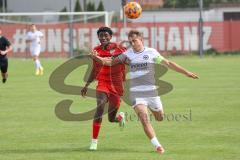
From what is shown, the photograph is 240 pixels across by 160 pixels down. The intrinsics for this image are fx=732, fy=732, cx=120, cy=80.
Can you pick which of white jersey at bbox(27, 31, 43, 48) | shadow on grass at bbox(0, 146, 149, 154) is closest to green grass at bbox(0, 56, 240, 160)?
shadow on grass at bbox(0, 146, 149, 154)

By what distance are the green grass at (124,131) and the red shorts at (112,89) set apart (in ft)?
2.54

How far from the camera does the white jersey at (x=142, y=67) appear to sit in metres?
12.2

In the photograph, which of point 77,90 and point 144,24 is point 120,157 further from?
point 144,24

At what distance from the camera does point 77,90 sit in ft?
81.9

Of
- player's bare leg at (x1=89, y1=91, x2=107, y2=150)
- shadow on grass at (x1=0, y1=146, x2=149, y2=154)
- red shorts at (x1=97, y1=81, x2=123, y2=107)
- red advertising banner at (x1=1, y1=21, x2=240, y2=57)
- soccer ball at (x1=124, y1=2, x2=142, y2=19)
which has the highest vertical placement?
soccer ball at (x1=124, y1=2, x2=142, y2=19)

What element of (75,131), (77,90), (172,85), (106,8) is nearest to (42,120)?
(75,131)

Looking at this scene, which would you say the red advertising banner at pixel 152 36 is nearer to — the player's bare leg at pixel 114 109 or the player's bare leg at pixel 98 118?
the player's bare leg at pixel 114 109

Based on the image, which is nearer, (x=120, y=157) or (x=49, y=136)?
(x=120, y=157)

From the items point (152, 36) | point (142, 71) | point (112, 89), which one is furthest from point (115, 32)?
point (142, 71)

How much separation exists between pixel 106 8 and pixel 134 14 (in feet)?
142

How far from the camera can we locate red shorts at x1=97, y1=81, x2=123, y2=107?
13209 millimetres

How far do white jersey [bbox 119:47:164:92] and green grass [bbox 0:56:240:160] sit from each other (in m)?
1.11

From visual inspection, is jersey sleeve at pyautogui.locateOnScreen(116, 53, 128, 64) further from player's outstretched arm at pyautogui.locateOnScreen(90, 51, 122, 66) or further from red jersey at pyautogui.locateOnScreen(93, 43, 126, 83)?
red jersey at pyautogui.locateOnScreen(93, 43, 126, 83)

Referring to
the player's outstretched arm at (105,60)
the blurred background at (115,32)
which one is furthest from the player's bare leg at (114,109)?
the blurred background at (115,32)
